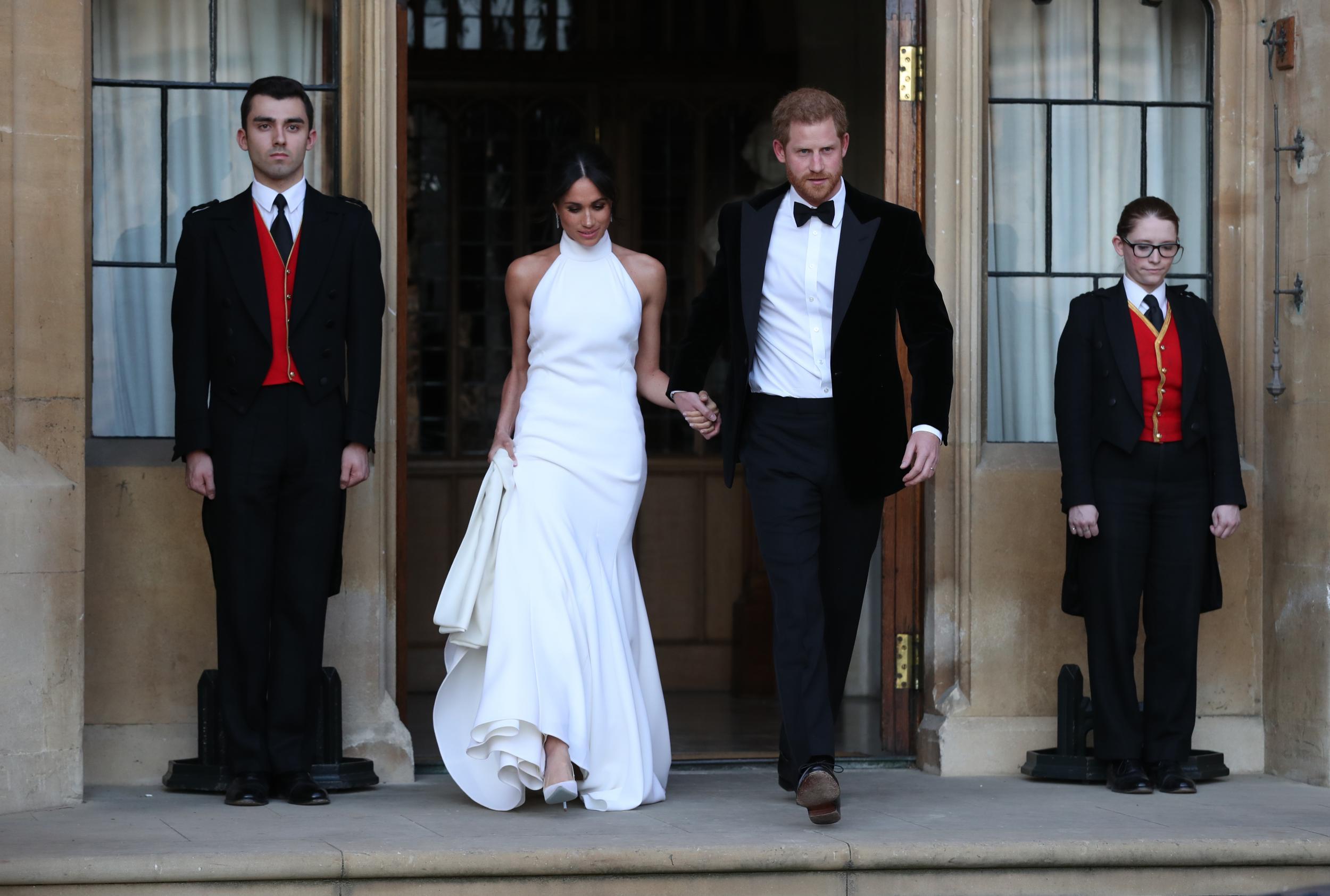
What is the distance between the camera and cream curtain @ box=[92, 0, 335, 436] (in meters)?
6.42

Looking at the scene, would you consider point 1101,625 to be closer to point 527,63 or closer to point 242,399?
point 242,399

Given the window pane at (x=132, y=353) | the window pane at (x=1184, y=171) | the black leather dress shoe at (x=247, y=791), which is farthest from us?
the window pane at (x=1184, y=171)

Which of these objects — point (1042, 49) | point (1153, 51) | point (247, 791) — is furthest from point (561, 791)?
point (1153, 51)

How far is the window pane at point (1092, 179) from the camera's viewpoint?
6926 mm

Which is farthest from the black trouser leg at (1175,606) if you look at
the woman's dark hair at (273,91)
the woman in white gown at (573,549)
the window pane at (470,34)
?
the window pane at (470,34)

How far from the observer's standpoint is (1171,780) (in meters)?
6.14

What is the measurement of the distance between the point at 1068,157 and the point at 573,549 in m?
2.54

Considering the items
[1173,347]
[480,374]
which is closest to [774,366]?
[1173,347]

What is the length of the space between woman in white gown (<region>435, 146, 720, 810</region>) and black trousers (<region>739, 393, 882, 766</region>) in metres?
0.23

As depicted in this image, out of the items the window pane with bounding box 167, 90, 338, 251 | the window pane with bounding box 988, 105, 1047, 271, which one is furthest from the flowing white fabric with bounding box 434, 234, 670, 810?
the window pane with bounding box 988, 105, 1047, 271

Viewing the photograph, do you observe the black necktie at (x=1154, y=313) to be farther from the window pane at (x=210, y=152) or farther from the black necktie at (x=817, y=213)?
the window pane at (x=210, y=152)

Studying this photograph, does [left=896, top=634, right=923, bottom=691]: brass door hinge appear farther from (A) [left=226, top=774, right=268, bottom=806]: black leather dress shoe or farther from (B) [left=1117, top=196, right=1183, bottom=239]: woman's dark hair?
(A) [left=226, top=774, right=268, bottom=806]: black leather dress shoe

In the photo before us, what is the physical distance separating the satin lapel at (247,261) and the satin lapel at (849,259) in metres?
1.74

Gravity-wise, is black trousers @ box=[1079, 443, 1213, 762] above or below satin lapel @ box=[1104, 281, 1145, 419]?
below
